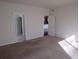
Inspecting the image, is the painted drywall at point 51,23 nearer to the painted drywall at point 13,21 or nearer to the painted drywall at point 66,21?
the painted drywall at point 66,21

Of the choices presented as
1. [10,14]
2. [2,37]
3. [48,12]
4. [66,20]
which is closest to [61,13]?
[66,20]

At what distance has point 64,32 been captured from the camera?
6520 millimetres

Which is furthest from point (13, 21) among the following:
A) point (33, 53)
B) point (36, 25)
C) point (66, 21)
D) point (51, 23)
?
point (66, 21)

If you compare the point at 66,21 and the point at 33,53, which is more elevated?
the point at 66,21

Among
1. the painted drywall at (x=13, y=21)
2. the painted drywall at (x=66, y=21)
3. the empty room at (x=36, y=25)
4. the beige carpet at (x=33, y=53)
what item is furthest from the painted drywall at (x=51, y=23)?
the beige carpet at (x=33, y=53)

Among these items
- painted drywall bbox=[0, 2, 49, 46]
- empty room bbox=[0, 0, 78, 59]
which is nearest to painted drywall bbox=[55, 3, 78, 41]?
empty room bbox=[0, 0, 78, 59]

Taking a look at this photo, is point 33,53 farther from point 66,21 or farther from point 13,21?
point 66,21

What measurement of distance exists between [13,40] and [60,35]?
143 inches

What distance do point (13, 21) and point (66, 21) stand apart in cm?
372

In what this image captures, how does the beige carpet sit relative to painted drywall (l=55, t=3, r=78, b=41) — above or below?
below

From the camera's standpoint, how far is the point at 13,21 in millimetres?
5344

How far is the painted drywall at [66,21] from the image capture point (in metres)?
5.66

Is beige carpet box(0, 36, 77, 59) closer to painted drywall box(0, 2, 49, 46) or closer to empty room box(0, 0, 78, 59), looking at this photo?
empty room box(0, 0, 78, 59)

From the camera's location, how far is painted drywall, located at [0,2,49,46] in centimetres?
488
